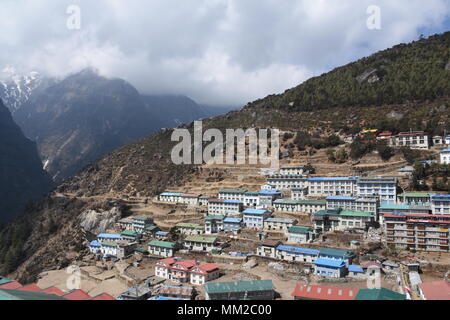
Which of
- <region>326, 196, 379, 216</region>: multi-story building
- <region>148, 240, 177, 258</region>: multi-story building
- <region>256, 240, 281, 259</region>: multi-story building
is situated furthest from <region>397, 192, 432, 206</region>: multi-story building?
<region>148, 240, 177, 258</region>: multi-story building

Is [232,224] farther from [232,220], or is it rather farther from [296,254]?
[296,254]

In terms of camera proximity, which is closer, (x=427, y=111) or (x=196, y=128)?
(x=427, y=111)

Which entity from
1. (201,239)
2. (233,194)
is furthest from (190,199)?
(201,239)

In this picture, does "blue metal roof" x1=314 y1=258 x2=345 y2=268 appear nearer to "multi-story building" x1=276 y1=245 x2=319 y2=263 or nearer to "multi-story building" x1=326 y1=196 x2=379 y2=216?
"multi-story building" x1=276 y1=245 x2=319 y2=263

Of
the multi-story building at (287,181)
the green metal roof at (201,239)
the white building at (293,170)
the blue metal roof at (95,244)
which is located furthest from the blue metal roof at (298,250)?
the blue metal roof at (95,244)
